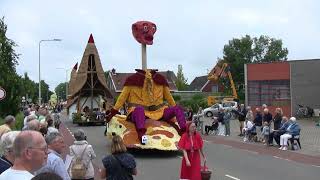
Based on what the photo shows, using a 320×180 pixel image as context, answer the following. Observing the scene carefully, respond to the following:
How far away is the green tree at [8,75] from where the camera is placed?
1085 inches

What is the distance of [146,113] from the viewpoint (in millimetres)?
21281

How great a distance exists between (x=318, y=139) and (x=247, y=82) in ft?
98.7

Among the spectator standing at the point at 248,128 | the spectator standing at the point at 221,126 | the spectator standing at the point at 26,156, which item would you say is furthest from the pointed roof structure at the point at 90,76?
the spectator standing at the point at 26,156

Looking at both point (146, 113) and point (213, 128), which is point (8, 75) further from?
point (213, 128)

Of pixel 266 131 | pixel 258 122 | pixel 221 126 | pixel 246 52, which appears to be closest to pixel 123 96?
pixel 266 131

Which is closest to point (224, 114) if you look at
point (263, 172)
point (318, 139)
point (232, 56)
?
point (318, 139)

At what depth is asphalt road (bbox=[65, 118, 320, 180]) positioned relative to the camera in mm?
15258

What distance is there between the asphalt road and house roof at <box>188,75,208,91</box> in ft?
297

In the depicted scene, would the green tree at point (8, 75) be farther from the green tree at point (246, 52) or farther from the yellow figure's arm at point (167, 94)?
the green tree at point (246, 52)

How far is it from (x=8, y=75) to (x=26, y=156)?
2465 cm

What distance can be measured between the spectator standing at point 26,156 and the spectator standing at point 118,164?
3632 mm

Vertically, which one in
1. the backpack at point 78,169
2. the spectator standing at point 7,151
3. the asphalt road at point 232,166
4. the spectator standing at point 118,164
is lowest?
the asphalt road at point 232,166

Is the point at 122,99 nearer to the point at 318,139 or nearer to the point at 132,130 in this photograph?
the point at 132,130

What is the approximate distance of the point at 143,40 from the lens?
23203 mm
